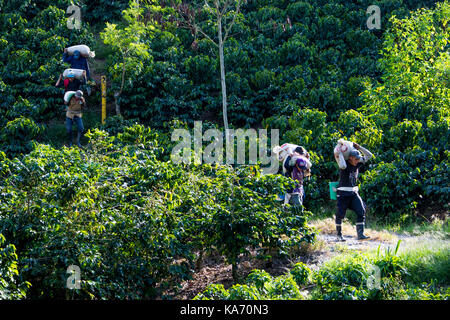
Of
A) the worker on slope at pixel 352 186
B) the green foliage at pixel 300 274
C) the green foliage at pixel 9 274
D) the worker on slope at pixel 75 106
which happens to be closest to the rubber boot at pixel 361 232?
the worker on slope at pixel 352 186

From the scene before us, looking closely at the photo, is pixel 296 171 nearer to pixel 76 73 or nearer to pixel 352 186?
pixel 352 186

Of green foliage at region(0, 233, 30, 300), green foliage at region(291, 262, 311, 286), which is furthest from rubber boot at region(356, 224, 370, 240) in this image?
green foliage at region(0, 233, 30, 300)

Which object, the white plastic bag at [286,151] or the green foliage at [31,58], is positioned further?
the green foliage at [31,58]

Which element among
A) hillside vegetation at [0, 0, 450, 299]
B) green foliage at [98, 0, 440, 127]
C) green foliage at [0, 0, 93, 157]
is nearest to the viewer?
hillside vegetation at [0, 0, 450, 299]

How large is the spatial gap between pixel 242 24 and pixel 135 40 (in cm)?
469

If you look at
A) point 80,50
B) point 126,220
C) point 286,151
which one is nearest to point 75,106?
point 80,50

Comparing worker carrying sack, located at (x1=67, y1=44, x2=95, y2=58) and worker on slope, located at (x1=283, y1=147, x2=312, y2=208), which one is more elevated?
worker carrying sack, located at (x1=67, y1=44, x2=95, y2=58)

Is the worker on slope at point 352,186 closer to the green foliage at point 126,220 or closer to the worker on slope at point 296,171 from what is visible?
the worker on slope at point 296,171

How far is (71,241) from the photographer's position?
8000 millimetres

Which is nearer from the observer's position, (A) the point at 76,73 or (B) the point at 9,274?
(B) the point at 9,274

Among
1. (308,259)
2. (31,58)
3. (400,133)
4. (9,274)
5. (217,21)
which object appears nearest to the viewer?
(9,274)

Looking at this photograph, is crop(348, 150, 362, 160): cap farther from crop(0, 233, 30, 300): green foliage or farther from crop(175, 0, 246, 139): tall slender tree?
crop(0, 233, 30, 300): green foliage

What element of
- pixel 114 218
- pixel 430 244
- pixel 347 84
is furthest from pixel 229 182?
Answer: pixel 347 84

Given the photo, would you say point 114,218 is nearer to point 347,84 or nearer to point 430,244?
point 430,244
